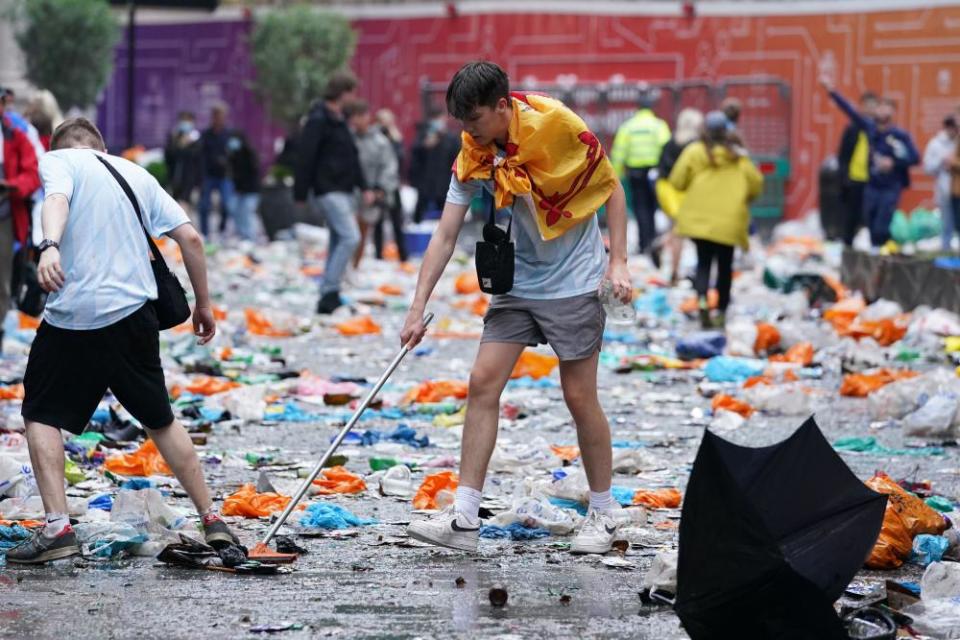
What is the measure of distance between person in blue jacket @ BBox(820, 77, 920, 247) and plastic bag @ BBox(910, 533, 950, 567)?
1339cm

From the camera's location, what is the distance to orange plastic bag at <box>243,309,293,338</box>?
44.9ft

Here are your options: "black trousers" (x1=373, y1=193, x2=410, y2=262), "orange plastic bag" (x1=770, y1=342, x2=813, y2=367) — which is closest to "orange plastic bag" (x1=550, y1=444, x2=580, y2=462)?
"orange plastic bag" (x1=770, y1=342, x2=813, y2=367)

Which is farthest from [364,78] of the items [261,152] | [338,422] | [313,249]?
[338,422]

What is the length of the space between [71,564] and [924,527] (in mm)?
2978

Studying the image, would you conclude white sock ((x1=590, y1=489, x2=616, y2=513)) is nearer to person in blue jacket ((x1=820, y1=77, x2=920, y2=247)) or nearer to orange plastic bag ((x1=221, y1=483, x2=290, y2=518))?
orange plastic bag ((x1=221, y1=483, x2=290, y2=518))

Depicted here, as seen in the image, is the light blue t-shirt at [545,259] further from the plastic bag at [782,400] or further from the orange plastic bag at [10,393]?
the orange plastic bag at [10,393]

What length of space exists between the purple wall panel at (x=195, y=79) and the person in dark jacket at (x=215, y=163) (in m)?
11.0

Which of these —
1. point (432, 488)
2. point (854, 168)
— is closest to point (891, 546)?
point (432, 488)

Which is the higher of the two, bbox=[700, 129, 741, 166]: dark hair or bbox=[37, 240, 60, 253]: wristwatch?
bbox=[700, 129, 741, 166]: dark hair

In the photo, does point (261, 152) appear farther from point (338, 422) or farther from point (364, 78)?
point (338, 422)

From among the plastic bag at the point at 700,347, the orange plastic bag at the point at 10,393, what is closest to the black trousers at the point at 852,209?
the plastic bag at the point at 700,347

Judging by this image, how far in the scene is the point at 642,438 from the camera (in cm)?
894

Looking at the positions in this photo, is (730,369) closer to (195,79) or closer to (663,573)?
(663,573)

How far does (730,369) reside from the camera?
37.4ft
